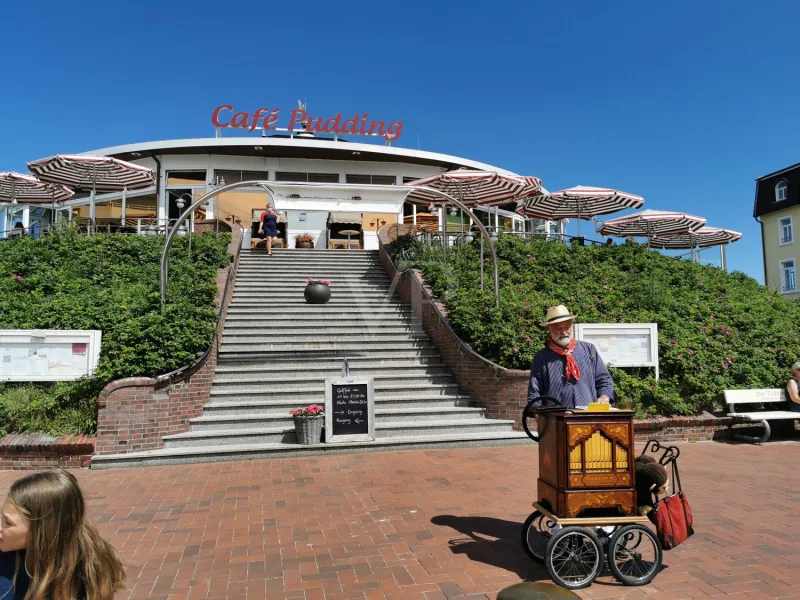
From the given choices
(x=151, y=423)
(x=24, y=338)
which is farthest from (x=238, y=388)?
(x=24, y=338)

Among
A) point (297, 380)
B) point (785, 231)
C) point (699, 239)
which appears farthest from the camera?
point (785, 231)

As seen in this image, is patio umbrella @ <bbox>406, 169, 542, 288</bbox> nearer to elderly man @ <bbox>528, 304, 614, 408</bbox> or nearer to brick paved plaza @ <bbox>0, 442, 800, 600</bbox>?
brick paved plaza @ <bbox>0, 442, 800, 600</bbox>

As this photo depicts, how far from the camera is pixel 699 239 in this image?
79.6 ft

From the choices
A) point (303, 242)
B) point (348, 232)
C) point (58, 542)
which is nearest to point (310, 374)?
point (58, 542)

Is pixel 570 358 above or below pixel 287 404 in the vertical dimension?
above

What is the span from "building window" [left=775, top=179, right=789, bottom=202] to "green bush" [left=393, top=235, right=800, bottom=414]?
871 inches

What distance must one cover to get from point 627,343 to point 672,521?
5.96 meters

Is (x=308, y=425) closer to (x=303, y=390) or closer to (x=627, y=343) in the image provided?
(x=303, y=390)

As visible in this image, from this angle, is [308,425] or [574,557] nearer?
[574,557]

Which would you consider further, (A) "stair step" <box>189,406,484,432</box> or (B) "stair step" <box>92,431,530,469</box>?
(A) "stair step" <box>189,406,484,432</box>

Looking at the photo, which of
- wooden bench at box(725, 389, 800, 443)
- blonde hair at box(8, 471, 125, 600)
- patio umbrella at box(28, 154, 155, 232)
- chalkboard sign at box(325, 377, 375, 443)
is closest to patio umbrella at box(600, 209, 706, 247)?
wooden bench at box(725, 389, 800, 443)

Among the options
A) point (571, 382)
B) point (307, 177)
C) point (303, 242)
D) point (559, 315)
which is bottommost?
point (571, 382)

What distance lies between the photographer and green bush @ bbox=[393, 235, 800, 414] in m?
9.02

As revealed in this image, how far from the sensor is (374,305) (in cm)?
1230
